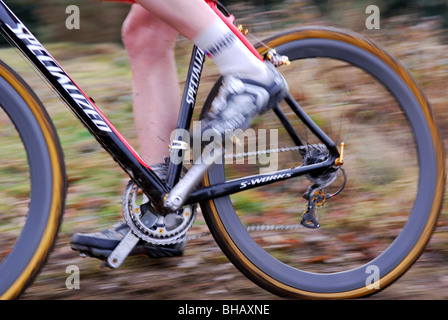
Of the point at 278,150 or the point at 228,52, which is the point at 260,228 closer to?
the point at 278,150

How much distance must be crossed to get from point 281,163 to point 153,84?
0.59m

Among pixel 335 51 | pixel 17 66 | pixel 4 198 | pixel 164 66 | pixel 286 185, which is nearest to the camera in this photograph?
pixel 335 51

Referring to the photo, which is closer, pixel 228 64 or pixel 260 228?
pixel 228 64

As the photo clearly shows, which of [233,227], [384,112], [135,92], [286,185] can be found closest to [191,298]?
[233,227]

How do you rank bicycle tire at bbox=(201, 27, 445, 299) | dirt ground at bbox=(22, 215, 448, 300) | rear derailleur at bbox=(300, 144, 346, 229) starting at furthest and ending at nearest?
dirt ground at bbox=(22, 215, 448, 300) → rear derailleur at bbox=(300, 144, 346, 229) → bicycle tire at bbox=(201, 27, 445, 299)

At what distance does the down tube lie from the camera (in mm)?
2012

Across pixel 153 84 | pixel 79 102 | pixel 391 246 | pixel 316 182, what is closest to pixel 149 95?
pixel 153 84

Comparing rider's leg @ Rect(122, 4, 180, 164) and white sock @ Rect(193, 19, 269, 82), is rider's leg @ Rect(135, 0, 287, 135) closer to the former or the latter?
white sock @ Rect(193, 19, 269, 82)

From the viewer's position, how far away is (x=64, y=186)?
2.12 metres

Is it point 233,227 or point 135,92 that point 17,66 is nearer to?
point 135,92

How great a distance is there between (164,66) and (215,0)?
1.26 ft

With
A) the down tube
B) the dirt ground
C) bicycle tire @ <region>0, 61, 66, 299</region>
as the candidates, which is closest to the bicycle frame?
the down tube

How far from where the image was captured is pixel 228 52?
6.76ft

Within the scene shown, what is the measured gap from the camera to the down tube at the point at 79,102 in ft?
6.60
